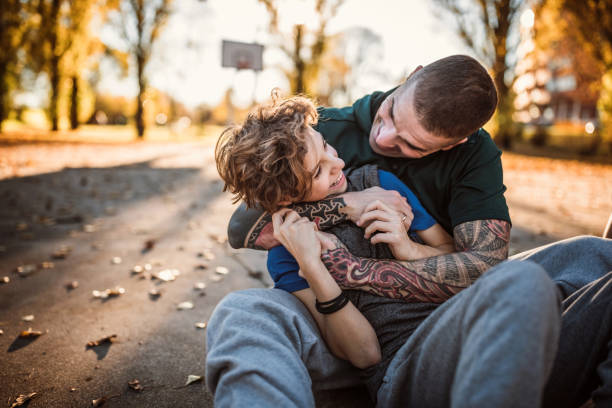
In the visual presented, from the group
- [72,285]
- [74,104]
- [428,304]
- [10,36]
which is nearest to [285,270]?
[428,304]

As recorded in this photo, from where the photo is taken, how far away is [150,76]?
22641mm

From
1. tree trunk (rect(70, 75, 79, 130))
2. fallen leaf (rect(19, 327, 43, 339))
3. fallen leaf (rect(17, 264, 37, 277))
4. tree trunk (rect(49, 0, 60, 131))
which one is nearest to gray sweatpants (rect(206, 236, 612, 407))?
fallen leaf (rect(19, 327, 43, 339))

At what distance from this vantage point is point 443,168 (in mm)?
2082

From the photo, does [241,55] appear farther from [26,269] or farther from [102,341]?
[102,341]

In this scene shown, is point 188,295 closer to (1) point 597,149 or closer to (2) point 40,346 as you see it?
(2) point 40,346

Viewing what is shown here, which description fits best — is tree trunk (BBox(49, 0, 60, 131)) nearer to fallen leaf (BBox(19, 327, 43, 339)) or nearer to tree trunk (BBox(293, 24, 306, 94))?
tree trunk (BBox(293, 24, 306, 94))

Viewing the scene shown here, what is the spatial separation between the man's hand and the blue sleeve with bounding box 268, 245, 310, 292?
1.16 ft

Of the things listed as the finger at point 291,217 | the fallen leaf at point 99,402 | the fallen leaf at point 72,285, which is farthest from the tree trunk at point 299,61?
the fallen leaf at point 99,402

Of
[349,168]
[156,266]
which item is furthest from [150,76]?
[349,168]

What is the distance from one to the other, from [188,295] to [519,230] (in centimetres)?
476

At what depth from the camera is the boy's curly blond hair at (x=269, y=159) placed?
173cm

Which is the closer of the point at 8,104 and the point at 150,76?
the point at 8,104

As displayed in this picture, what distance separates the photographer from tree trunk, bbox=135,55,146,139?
21.5 metres

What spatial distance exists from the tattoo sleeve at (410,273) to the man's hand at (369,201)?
0.18 meters
